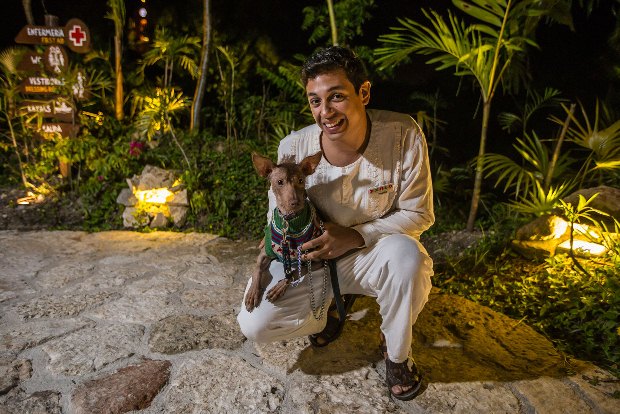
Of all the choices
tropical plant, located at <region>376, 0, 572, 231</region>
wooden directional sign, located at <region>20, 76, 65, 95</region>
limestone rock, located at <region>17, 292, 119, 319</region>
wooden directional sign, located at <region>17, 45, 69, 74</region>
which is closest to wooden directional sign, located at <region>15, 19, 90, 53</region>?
wooden directional sign, located at <region>17, 45, 69, 74</region>

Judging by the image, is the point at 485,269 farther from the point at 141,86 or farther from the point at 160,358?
the point at 141,86

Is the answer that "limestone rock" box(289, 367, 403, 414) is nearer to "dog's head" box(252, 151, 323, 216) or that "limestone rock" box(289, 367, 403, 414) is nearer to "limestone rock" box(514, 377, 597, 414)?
"limestone rock" box(514, 377, 597, 414)

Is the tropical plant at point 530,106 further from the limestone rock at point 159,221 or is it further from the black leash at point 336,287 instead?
the limestone rock at point 159,221

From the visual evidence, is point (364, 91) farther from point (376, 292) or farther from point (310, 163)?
point (376, 292)

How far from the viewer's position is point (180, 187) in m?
6.18

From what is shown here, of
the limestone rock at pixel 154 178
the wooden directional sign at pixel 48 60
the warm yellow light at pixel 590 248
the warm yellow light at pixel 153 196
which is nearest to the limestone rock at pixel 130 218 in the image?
the warm yellow light at pixel 153 196

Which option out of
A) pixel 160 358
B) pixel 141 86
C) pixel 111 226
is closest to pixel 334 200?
pixel 160 358

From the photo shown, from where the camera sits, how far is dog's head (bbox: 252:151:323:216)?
89.4 inches

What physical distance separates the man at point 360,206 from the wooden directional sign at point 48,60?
5820 millimetres

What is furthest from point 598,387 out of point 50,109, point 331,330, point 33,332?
point 50,109

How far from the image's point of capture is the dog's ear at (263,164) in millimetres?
2309

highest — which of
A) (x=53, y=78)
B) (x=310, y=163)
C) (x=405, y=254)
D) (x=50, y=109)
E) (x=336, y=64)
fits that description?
(x=53, y=78)

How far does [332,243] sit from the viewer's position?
2422 mm

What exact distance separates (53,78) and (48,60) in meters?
0.28
